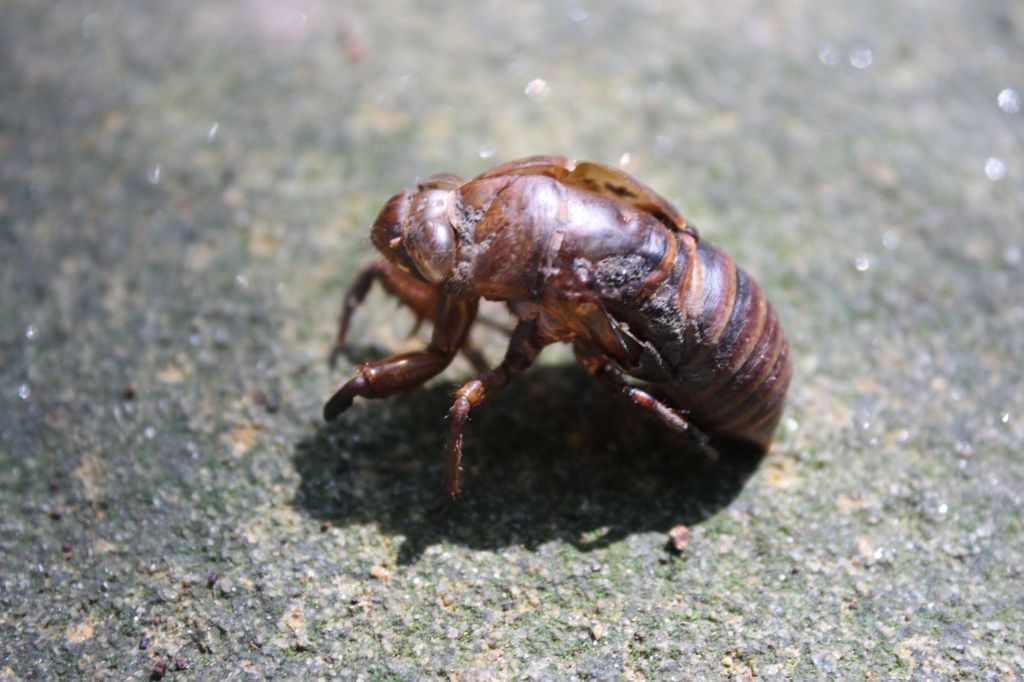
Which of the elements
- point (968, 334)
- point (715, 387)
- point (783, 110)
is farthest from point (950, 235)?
point (715, 387)

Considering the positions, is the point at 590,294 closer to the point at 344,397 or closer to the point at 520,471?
the point at 520,471

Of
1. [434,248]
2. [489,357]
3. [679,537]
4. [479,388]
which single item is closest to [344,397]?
[479,388]

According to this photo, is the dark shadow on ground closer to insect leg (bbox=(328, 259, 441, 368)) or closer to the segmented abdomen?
the segmented abdomen

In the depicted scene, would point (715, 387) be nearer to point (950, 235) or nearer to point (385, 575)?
point (385, 575)

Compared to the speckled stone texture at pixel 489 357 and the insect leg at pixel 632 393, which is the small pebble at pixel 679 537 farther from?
the insect leg at pixel 632 393

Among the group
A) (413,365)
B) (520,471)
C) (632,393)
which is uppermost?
(632,393)

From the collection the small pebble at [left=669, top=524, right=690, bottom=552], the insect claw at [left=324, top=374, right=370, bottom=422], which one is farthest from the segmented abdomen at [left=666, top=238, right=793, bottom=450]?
the insect claw at [left=324, top=374, right=370, bottom=422]
